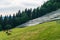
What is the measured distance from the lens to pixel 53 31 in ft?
215

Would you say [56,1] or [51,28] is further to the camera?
[56,1]

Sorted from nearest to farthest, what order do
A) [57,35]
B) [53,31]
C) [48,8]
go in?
1. [57,35]
2. [53,31]
3. [48,8]

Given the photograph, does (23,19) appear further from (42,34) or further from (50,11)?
(42,34)

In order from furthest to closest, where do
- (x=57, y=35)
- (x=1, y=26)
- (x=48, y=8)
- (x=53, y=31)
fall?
(x=48, y=8) < (x=1, y=26) < (x=53, y=31) < (x=57, y=35)

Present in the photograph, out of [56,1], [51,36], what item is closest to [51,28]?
[51,36]

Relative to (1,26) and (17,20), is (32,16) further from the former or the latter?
(1,26)

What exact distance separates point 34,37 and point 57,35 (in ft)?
23.1

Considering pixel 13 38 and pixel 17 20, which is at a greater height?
pixel 13 38

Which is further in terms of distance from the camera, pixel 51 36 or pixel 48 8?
pixel 48 8

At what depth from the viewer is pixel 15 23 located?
156m

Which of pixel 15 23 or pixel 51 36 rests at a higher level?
pixel 51 36

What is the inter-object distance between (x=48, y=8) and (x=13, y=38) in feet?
321

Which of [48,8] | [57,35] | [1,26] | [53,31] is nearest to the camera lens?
[57,35]

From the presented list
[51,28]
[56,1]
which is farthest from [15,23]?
[51,28]
